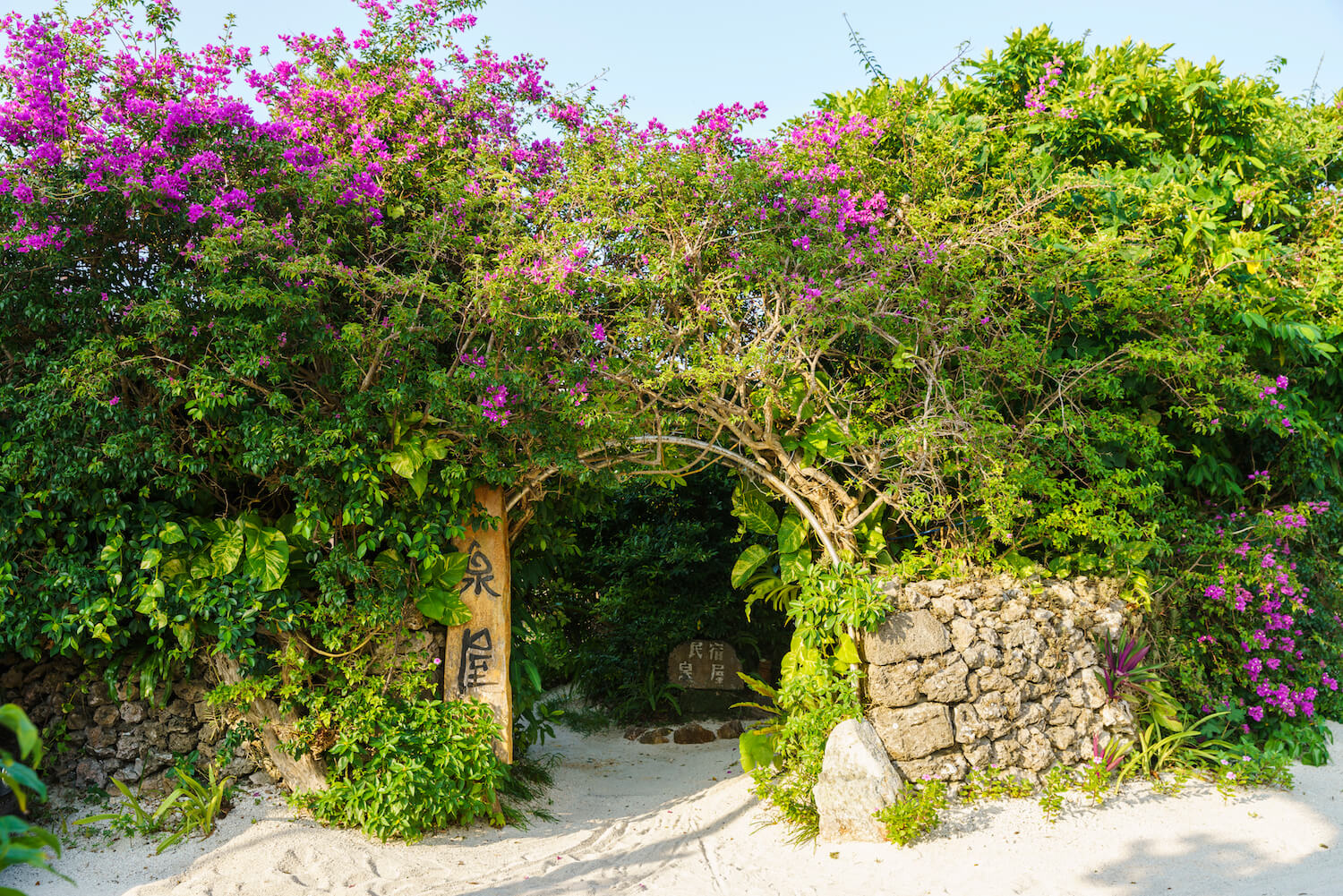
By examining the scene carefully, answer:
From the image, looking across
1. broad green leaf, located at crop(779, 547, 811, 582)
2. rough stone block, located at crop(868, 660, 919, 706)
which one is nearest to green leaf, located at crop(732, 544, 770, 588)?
broad green leaf, located at crop(779, 547, 811, 582)

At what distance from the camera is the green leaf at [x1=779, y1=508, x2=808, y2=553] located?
243 inches

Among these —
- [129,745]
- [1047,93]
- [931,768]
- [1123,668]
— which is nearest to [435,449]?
[129,745]

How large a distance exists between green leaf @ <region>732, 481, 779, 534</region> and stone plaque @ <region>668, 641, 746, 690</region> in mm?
2787

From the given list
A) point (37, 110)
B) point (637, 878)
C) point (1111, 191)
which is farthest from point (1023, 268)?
point (37, 110)

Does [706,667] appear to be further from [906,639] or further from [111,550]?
[111,550]

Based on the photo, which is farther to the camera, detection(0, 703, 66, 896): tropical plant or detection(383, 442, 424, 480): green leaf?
detection(383, 442, 424, 480): green leaf

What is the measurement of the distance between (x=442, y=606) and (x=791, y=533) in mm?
2388

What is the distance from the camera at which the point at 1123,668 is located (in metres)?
5.66

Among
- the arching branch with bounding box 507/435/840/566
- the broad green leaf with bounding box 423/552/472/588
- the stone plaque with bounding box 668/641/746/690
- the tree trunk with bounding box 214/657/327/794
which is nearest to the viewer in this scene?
the tree trunk with bounding box 214/657/327/794

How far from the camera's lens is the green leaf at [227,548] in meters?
5.03

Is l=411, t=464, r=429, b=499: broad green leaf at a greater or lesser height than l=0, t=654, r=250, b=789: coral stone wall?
greater

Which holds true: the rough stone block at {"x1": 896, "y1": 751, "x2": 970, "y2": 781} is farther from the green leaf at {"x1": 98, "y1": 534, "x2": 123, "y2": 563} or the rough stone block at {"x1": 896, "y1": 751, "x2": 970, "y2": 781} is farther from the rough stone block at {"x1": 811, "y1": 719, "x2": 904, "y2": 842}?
the green leaf at {"x1": 98, "y1": 534, "x2": 123, "y2": 563}

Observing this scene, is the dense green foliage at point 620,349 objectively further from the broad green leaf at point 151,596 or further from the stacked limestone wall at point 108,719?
the stacked limestone wall at point 108,719

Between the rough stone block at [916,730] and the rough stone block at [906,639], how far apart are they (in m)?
0.31
